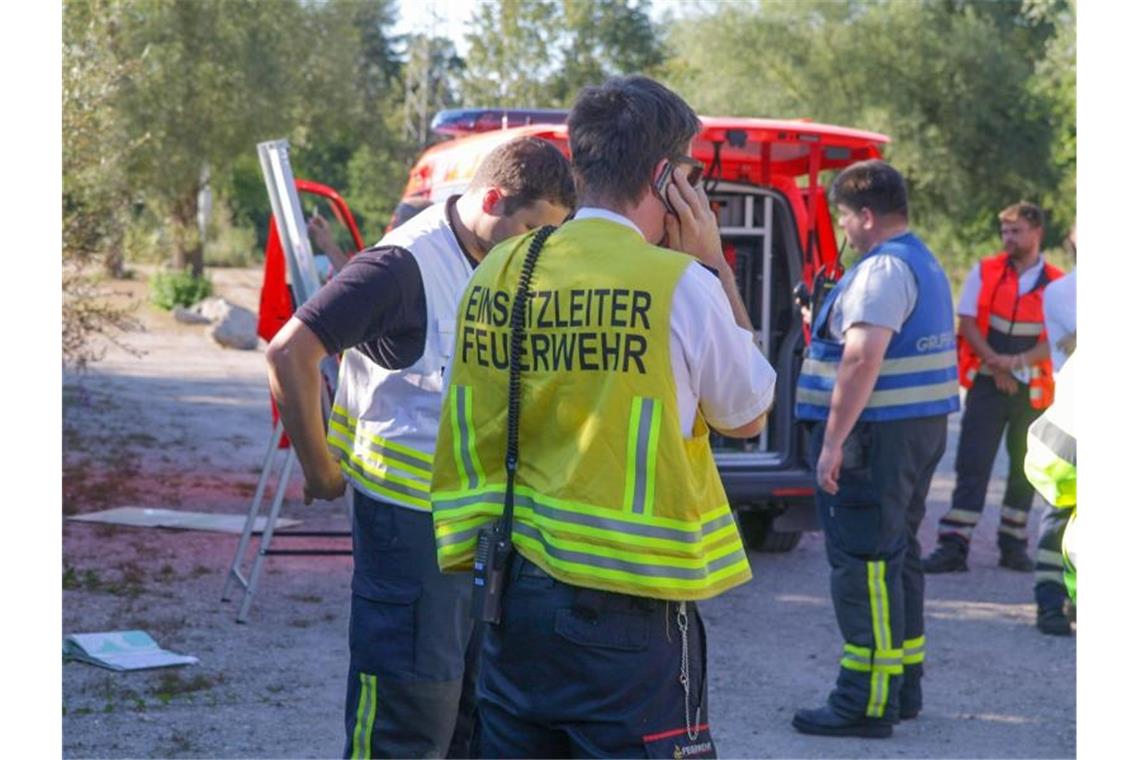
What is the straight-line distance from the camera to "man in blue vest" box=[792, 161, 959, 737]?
548cm

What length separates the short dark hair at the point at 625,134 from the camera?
2.81 m

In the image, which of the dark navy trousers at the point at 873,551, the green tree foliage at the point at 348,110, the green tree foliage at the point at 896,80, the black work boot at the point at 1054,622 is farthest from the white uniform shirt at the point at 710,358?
the green tree foliage at the point at 896,80

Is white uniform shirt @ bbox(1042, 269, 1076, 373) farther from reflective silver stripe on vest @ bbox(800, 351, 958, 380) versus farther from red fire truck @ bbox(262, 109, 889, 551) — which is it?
reflective silver stripe on vest @ bbox(800, 351, 958, 380)

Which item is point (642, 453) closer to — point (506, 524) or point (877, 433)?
point (506, 524)

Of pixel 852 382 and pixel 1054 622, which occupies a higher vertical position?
pixel 852 382

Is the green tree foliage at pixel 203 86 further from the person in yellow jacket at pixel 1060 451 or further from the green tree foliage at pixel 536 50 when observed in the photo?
the person in yellow jacket at pixel 1060 451

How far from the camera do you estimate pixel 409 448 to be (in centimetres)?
380

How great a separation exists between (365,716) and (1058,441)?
70.2 inches

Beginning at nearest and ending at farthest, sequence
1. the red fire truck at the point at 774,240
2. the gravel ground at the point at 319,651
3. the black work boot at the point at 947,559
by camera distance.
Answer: the gravel ground at the point at 319,651 → the red fire truck at the point at 774,240 → the black work boot at the point at 947,559

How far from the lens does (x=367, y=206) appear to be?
3072cm

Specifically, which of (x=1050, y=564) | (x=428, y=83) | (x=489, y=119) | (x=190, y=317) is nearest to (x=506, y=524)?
(x=1050, y=564)

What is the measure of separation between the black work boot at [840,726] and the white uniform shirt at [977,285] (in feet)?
11.9

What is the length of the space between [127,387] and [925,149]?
21270 mm

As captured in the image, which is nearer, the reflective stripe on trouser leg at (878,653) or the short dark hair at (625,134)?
the short dark hair at (625,134)
